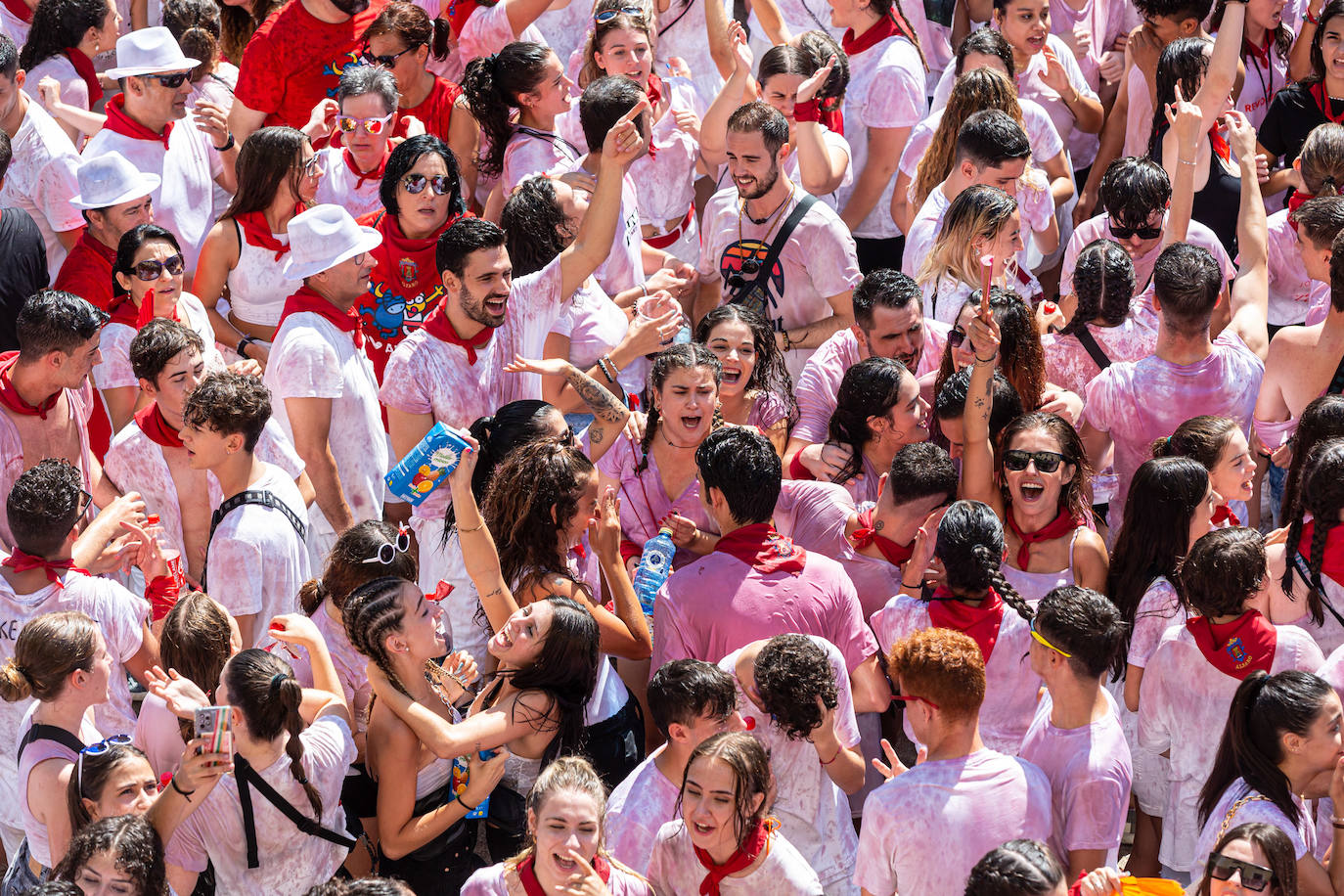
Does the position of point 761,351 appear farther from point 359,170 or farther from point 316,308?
point 359,170

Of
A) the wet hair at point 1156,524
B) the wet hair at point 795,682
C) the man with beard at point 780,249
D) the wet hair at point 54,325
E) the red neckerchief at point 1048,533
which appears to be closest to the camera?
the wet hair at point 795,682

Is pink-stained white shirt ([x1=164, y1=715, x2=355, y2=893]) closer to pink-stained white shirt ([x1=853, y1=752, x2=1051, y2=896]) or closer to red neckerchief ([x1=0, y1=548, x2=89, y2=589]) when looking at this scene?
red neckerchief ([x1=0, y1=548, x2=89, y2=589])

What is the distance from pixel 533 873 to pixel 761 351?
2609 mm

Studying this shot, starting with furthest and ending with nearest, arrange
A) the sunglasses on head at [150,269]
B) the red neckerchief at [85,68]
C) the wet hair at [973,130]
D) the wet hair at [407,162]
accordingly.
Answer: the red neckerchief at [85,68]
the wet hair at [973,130]
the wet hair at [407,162]
the sunglasses on head at [150,269]

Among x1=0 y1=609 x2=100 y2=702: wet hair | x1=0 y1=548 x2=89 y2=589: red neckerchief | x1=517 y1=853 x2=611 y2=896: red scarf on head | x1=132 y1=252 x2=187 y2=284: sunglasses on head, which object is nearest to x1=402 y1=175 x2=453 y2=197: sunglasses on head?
x1=132 y1=252 x2=187 y2=284: sunglasses on head

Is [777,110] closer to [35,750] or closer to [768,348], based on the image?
[768,348]

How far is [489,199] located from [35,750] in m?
3.52

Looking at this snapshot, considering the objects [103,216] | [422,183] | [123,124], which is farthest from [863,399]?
[123,124]

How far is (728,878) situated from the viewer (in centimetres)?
405

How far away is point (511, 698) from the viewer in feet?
14.9

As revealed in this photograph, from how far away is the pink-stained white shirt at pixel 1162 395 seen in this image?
5.70m

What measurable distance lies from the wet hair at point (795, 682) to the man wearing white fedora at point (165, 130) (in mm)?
4053

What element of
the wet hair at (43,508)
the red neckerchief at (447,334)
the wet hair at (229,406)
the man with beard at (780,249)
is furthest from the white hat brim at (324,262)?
the man with beard at (780,249)

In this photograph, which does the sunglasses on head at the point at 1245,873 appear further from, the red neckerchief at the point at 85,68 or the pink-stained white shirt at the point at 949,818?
the red neckerchief at the point at 85,68
